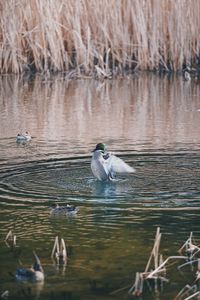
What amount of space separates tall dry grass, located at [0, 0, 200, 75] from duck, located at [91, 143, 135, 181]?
7507 millimetres

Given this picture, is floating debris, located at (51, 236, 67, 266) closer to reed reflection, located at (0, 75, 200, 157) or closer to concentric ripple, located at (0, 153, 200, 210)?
concentric ripple, located at (0, 153, 200, 210)

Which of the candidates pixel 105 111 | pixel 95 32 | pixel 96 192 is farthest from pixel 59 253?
pixel 95 32

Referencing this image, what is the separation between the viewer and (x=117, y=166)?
7.48 meters

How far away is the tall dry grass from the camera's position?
49.2 ft

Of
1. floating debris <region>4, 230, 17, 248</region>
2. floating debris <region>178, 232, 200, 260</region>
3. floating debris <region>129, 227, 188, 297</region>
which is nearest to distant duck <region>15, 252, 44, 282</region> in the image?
floating debris <region>129, 227, 188, 297</region>

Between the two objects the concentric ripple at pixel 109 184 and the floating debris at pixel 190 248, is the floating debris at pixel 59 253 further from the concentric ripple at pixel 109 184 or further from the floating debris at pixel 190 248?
the concentric ripple at pixel 109 184

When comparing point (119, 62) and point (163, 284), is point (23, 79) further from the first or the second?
point (163, 284)

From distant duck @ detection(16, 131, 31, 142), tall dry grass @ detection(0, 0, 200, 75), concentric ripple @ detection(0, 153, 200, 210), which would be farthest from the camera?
tall dry grass @ detection(0, 0, 200, 75)

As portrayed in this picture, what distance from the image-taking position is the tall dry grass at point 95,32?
14992 mm

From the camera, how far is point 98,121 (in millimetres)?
10945

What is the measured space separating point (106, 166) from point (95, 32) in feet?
26.7

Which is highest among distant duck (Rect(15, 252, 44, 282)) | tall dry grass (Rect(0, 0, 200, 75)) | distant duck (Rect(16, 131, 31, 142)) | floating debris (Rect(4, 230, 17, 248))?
tall dry grass (Rect(0, 0, 200, 75))

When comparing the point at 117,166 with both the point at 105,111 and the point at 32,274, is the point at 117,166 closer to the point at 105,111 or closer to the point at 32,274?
the point at 32,274

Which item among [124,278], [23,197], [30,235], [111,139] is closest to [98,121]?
[111,139]
